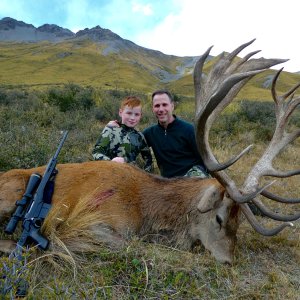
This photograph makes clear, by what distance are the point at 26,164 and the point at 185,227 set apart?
9.27ft

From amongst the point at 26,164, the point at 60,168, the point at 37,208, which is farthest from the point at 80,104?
the point at 37,208

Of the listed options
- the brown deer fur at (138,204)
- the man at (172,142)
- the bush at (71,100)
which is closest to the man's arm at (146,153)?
the man at (172,142)

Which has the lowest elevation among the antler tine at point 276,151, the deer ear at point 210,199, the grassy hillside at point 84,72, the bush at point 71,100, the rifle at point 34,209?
the grassy hillside at point 84,72

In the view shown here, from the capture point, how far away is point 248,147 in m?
3.73

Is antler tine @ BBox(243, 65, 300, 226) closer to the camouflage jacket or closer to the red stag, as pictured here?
the red stag

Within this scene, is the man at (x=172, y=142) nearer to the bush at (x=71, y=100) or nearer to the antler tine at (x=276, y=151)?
the antler tine at (x=276, y=151)

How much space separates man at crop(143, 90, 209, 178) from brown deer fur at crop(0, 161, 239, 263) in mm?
1312

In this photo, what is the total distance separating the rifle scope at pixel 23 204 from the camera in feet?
12.2

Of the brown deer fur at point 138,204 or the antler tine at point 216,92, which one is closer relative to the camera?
the antler tine at point 216,92

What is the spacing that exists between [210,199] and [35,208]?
1.68m

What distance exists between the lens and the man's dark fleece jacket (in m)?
5.81

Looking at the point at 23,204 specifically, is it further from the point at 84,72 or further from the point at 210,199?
the point at 84,72

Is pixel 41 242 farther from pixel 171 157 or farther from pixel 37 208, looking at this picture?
pixel 171 157

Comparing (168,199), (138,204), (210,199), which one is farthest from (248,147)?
(138,204)
